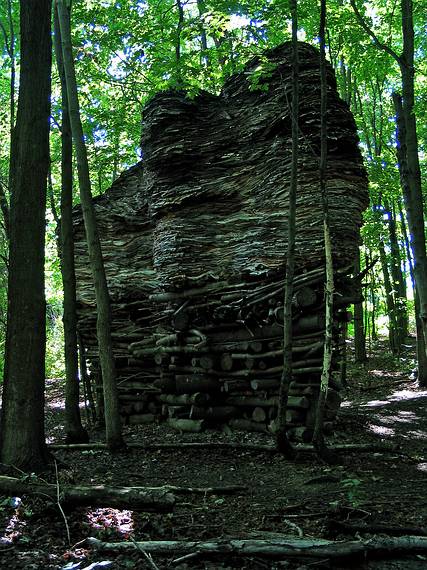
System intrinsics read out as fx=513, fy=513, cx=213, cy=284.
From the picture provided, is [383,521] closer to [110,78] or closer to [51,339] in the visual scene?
[110,78]

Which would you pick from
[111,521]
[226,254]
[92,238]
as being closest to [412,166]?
[226,254]

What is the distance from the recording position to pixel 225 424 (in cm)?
956

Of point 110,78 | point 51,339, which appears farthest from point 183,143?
point 51,339

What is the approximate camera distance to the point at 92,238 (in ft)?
25.9

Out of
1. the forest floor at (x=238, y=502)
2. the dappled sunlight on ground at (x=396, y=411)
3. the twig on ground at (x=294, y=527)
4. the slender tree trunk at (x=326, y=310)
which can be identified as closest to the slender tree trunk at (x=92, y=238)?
the forest floor at (x=238, y=502)

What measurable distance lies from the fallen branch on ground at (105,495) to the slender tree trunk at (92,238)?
3.48 m

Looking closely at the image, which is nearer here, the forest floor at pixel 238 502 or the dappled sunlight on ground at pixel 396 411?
the forest floor at pixel 238 502

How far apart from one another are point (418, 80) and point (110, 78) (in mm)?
10742

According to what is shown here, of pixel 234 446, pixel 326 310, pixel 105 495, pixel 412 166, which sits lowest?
pixel 234 446

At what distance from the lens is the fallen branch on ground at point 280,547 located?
3.45m

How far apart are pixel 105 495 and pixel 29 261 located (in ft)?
8.11

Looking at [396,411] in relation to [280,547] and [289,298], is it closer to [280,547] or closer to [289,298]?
[289,298]

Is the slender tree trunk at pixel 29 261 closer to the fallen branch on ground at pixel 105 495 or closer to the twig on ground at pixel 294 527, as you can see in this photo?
the fallen branch on ground at pixel 105 495

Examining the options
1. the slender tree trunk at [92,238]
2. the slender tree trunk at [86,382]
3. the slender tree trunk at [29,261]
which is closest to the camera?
the slender tree trunk at [29,261]
